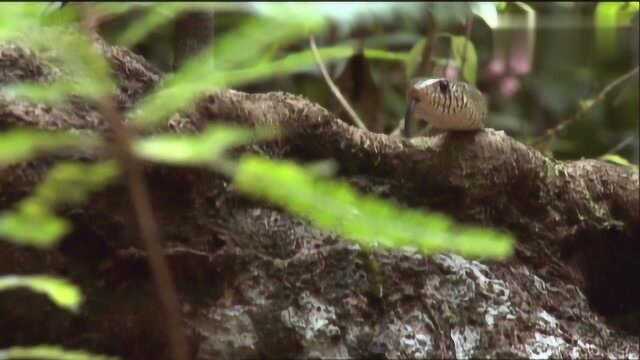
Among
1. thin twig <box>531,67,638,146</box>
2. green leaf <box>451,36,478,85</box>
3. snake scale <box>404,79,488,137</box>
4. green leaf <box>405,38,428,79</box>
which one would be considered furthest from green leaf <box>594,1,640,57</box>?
snake scale <box>404,79,488,137</box>

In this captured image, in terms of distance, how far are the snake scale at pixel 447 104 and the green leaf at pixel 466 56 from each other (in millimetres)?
884

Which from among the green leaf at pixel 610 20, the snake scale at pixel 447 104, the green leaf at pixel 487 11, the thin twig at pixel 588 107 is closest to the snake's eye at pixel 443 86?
the snake scale at pixel 447 104

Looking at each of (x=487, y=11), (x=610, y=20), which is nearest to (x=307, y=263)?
(x=487, y=11)

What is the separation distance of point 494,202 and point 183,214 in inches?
20.9

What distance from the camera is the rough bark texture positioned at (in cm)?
121

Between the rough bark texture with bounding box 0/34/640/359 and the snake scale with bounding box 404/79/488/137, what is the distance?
0.11 ft

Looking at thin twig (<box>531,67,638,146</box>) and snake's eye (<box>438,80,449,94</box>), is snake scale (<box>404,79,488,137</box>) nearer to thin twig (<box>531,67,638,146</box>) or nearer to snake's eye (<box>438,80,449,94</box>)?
snake's eye (<box>438,80,449,94</box>)

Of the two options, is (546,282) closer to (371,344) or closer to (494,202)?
(494,202)

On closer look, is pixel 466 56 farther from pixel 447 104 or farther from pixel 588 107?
pixel 447 104

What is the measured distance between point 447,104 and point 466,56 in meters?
1.05

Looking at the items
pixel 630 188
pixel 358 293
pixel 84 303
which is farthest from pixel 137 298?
pixel 630 188

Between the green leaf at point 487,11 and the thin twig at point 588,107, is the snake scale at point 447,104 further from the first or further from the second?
the thin twig at point 588,107

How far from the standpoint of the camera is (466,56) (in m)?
2.46

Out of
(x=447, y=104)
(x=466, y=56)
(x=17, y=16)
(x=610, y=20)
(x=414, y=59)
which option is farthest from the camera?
(x=610, y=20)
